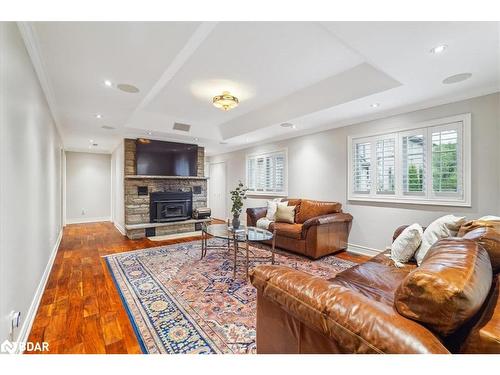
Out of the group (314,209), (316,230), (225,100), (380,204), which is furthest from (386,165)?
(225,100)

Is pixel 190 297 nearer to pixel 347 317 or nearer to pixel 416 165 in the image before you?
pixel 347 317

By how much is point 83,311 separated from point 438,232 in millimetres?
3439

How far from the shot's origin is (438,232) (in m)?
2.22

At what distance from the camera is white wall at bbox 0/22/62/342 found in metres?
1.38

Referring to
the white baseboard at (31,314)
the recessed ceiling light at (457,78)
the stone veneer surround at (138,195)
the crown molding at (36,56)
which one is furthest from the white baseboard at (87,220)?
the recessed ceiling light at (457,78)

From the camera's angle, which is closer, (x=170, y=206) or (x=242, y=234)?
(x=242, y=234)

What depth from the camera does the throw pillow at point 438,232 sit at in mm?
2174

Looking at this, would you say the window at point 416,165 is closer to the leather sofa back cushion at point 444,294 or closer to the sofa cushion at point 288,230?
the sofa cushion at point 288,230

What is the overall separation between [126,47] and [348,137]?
3547 millimetres

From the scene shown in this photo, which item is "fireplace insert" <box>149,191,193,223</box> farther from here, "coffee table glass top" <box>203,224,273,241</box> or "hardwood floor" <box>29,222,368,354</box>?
"coffee table glass top" <box>203,224,273,241</box>

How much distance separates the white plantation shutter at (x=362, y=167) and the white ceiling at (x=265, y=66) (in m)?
0.51

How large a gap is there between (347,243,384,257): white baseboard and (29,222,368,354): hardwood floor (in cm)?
15
